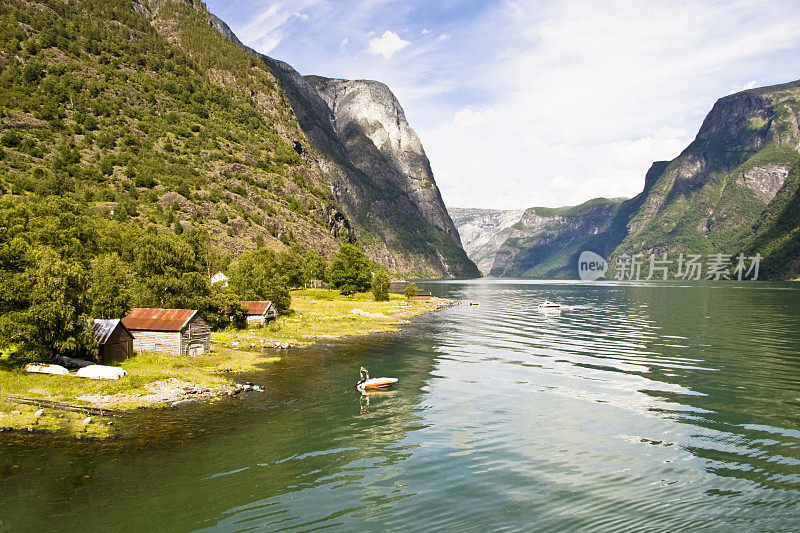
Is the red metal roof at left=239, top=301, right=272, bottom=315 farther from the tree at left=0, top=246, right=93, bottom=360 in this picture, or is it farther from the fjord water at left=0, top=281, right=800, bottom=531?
the tree at left=0, top=246, right=93, bottom=360

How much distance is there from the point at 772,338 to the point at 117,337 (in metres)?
87.6

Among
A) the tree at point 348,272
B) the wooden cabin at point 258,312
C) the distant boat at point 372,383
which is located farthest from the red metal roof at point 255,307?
the tree at point 348,272

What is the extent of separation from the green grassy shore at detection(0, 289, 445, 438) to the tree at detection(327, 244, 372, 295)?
60.7 m

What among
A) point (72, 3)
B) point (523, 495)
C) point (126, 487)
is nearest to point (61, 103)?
point (72, 3)

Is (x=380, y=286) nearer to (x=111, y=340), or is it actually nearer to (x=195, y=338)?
(x=195, y=338)

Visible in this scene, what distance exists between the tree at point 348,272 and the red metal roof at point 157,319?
86.7 m

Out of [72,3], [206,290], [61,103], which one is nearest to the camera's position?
[206,290]

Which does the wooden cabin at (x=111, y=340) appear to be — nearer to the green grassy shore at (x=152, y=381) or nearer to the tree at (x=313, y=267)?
the green grassy shore at (x=152, y=381)

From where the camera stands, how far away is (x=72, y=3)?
195 m

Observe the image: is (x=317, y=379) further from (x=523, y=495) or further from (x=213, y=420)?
(x=523, y=495)

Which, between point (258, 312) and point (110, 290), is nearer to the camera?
point (110, 290)

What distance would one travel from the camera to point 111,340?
1874 inches

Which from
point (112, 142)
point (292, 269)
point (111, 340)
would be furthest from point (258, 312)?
point (112, 142)

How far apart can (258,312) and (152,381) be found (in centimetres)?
3734
